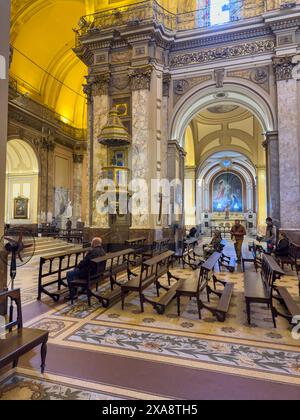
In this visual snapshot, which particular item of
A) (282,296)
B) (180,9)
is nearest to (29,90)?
(180,9)

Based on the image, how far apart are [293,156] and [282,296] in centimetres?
680

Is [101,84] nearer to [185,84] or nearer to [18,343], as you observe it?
[185,84]

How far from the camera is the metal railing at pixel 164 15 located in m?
10.5

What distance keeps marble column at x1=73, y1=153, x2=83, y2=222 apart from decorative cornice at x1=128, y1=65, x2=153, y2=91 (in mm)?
10975

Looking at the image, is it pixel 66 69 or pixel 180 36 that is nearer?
pixel 180 36

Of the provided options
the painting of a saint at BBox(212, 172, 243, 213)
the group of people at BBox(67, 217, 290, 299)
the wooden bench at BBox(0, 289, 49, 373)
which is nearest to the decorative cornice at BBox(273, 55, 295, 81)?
the group of people at BBox(67, 217, 290, 299)

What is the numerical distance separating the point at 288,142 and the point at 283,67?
2.62 m

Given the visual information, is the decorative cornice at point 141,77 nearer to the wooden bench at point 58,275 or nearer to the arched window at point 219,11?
the arched window at point 219,11

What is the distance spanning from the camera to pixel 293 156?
9688mm

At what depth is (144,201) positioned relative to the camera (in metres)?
10.4

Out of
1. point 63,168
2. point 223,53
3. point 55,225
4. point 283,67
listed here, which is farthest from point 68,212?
point 283,67

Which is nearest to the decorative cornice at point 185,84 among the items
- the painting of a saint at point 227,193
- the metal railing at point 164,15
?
the metal railing at point 164,15

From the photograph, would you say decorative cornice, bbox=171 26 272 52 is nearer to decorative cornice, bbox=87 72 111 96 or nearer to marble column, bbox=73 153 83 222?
decorative cornice, bbox=87 72 111 96
